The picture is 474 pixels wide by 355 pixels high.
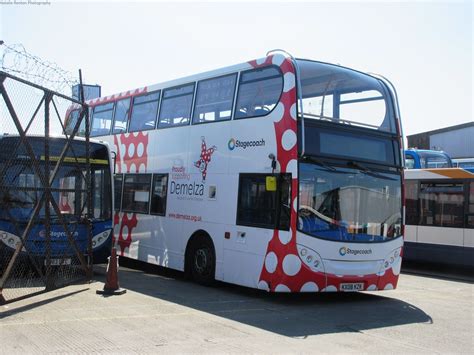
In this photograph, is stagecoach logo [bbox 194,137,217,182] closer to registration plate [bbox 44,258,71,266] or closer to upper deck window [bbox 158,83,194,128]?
upper deck window [bbox 158,83,194,128]

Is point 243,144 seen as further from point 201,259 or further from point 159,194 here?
point 159,194

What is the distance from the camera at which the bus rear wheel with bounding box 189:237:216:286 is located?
1092 cm

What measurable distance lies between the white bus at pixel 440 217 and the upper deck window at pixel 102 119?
→ 868 centimetres

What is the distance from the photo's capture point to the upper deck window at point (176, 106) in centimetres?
1210

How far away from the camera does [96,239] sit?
11.7 meters

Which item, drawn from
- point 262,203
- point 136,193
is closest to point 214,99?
point 262,203

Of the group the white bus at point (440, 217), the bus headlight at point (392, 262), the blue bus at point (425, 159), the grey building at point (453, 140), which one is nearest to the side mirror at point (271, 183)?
the bus headlight at point (392, 262)

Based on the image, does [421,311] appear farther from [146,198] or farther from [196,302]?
[146,198]

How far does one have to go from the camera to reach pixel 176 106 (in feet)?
41.1

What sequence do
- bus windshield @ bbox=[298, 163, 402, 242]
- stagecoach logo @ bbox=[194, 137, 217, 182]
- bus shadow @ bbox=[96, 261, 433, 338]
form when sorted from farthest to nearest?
stagecoach logo @ bbox=[194, 137, 217, 182] < bus windshield @ bbox=[298, 163, 402, 242] < bus shadow @ bbox=[96, 261, 433, 338]

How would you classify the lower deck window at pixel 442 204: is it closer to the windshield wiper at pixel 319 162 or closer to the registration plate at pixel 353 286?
the registration plate at pixel 353 286

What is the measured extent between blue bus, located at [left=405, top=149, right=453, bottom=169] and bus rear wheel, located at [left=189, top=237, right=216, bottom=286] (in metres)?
10.6

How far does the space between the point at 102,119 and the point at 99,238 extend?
15.3 feet

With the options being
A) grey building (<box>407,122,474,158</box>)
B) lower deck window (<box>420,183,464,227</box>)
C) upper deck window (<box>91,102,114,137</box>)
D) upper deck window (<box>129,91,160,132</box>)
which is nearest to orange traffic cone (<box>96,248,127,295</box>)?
upper deck window (<box>129,91,160,132</box>)
